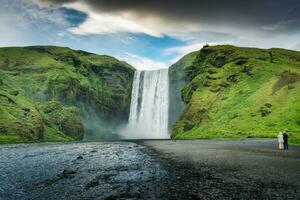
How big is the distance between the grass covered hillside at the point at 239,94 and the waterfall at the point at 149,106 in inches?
356

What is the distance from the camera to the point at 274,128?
98562 millimetres

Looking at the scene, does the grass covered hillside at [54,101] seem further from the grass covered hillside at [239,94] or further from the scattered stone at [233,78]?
the scattered stone at [233,78]

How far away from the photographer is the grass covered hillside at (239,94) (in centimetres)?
10456

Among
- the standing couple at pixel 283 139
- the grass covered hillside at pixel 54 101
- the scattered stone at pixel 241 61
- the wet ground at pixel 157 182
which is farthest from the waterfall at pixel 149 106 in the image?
the wet ground at pixel 157 182

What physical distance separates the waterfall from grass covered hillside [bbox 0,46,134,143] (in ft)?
46.4

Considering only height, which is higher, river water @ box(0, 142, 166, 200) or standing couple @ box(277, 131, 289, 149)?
standing couple @ box(277, 131, 289, 149)

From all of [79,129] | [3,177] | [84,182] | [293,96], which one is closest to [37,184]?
[84,182]

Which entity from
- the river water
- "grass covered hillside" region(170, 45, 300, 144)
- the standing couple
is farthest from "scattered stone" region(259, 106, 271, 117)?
the river water

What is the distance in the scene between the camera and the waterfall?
158000 mm

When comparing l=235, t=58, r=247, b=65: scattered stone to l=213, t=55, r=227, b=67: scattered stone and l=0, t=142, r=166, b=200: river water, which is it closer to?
l=213, t=55, r=227, b=67: scattered stone

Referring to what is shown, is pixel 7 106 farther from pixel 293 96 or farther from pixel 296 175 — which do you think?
pixel 296 175

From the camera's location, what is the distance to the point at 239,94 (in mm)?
133500

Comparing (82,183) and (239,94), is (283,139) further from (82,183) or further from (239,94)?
(239,94)

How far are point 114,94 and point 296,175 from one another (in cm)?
16911
